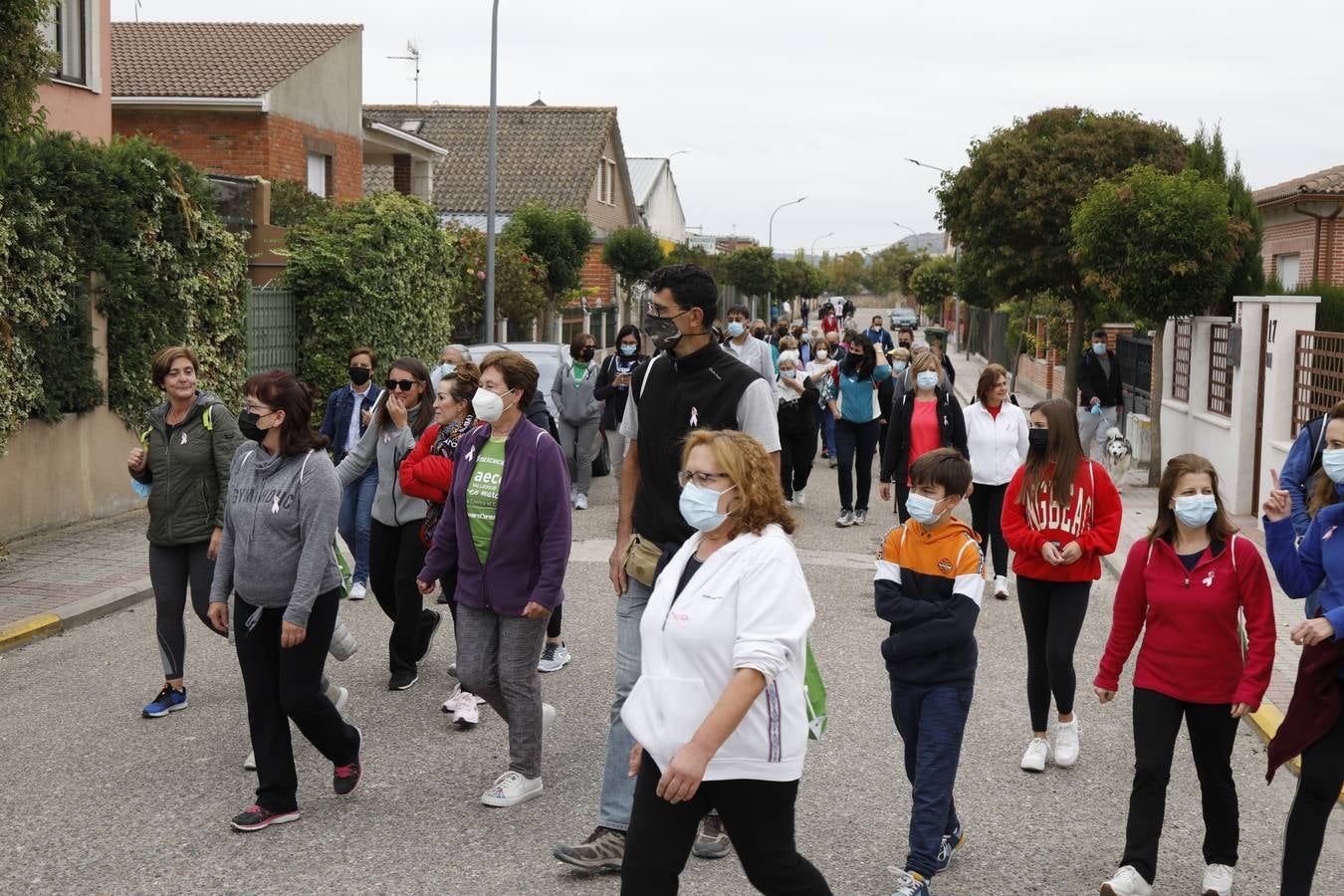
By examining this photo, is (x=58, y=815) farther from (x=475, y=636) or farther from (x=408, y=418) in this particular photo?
(x=408, y=418)

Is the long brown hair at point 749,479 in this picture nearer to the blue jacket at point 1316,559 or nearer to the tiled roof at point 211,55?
the blue jacket at point 1316,559

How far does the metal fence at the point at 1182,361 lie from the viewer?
18.4m

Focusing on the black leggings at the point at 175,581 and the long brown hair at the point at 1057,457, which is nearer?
the long brown hair at the point at 1057,457

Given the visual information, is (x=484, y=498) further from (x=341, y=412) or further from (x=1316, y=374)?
(x=1316, y=374)

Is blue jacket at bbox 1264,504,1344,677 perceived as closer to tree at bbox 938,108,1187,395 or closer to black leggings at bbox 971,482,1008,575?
black leggings at bbox 971,482,1008,575

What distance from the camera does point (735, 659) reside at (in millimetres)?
3471

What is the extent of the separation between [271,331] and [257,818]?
12.8m

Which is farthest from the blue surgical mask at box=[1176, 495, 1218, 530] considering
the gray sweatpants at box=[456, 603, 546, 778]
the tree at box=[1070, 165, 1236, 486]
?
the tree at box=[1070, 165, 1236, 486]

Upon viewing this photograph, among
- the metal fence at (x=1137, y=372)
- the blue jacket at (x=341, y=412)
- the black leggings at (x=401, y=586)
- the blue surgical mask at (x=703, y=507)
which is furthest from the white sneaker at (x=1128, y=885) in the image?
the metal fence at (x=1137, y=372)

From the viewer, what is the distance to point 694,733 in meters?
3.46

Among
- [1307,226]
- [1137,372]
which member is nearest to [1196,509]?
[1137,372]

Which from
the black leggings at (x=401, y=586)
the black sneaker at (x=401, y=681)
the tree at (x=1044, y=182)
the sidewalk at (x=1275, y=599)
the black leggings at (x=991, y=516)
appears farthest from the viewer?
the tree at (x=1044, y=182)

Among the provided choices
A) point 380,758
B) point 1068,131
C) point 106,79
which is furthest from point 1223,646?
point 1068,131

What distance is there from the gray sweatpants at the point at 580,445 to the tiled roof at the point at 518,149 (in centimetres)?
2859
